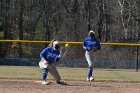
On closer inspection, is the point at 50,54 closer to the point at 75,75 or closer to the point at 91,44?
the point at 91,44

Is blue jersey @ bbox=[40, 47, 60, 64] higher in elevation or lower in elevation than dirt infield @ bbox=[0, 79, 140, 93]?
higher

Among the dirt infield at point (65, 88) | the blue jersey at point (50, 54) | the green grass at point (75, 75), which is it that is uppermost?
the blue jersey at point (50, 54)

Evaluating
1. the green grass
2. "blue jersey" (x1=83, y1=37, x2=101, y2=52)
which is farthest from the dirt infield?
the green grass

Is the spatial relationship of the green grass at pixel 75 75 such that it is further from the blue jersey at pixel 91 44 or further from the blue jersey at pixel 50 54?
the blue jersey at pixel 50 54

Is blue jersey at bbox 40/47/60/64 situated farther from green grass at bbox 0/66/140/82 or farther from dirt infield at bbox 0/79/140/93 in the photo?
green grass at bbox 0/66/140/82

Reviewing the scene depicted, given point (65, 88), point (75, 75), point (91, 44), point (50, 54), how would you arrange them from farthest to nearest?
point (75, 75), point (91, 44), point (50, 54), point (65, 88)

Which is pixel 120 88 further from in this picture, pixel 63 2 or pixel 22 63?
Answer: pixel 63 2

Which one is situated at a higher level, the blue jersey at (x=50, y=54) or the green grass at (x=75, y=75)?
the blue jersey at (x=50, y=54)

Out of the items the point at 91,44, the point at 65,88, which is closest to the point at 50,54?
the point at 65,88

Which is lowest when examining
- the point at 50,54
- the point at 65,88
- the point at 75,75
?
the point at 75,75

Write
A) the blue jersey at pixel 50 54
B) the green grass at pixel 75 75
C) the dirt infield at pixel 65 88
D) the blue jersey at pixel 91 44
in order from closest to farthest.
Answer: the dirt infield at pixel 65 88 < the blue jersey at pixel 50 54 < the blue jersey at pixel 91 44 < the green grass at pixel 75 75

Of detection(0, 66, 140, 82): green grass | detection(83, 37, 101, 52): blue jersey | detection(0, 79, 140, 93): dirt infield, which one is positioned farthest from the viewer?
detection(0, 66, 140, 82): green grass

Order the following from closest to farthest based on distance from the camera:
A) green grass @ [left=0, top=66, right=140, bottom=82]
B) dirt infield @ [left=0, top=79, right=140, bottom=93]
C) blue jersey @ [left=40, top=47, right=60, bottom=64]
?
dirt infield @ [left=0, top=79, right=140, bottom=93], blue jersey @ [left=40, top=47, right=60, bottom=64], green grass @ [left=0, top=66, right=140, bottom=82]

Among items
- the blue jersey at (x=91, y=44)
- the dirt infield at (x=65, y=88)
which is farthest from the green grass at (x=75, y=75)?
the dirt infield at (x=65, y=88)
